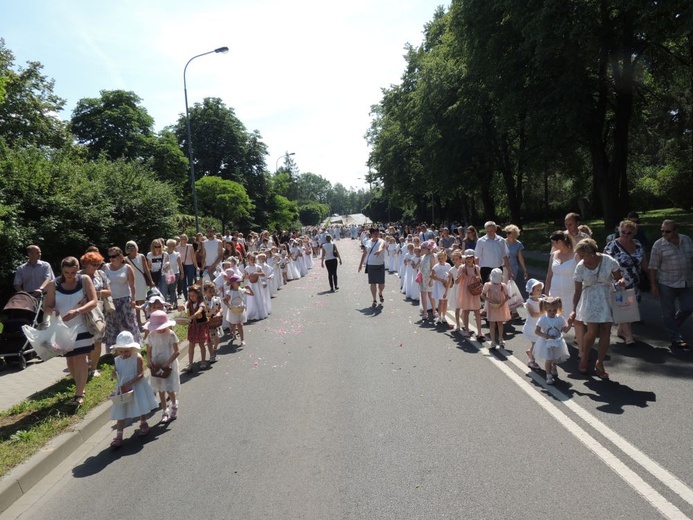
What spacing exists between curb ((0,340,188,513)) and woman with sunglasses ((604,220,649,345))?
7.26 metres

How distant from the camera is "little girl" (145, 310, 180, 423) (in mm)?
6234

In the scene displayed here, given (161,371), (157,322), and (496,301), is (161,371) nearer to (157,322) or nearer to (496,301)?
(157,322)

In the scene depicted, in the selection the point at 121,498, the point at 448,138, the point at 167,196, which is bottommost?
the point at 121,498

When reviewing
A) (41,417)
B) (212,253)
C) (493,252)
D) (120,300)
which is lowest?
(41,417)

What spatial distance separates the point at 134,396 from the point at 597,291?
535 cm

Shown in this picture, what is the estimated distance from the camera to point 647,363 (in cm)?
716

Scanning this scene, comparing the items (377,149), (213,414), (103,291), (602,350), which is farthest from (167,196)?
(377,149)

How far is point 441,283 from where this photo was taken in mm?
11367

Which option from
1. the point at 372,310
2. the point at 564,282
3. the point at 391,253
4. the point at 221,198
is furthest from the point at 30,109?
the point at 564,282

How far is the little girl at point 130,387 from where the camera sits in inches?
223

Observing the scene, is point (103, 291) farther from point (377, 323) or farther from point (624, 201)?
point (624, 201)

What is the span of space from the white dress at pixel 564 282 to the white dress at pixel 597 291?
2.87 ft

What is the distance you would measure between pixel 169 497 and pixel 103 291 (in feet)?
13.6

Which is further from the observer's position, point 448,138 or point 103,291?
point 448,138
